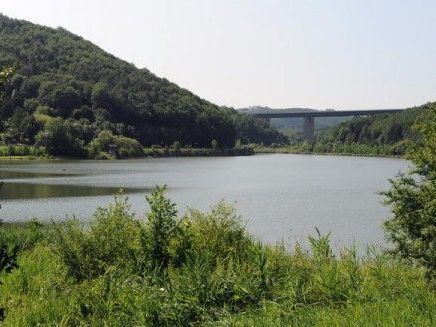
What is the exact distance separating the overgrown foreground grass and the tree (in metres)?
0.50

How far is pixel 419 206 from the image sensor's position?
14.7 meters

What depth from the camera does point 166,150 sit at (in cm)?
19338

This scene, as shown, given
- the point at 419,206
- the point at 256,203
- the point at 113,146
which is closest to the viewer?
the point at 419,206

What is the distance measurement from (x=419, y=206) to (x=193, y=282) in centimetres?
622

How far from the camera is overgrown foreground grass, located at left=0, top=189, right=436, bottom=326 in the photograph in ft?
35.2

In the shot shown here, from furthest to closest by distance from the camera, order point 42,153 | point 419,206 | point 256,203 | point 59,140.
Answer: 1. point 59,140
2. point 42,153
3. point 256,203
4. point 419,206

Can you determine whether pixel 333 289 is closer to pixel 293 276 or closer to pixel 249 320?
pixel 293 276

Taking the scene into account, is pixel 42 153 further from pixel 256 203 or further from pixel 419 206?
pixel 419 206

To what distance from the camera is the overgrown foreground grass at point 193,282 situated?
10734 millimetres

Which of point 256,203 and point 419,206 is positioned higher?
point 419,206

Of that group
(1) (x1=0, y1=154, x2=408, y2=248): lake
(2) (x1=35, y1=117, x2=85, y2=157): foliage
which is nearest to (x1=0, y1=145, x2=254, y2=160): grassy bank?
(2) (x1=35, y1=117, x2=85, y2=157): foliage

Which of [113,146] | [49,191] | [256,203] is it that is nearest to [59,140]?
[113,146]

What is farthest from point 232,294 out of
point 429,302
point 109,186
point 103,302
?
point 109,186

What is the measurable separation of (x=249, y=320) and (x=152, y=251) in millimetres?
4670
